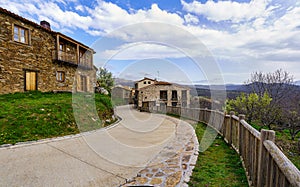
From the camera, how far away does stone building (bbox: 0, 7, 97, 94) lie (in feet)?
38.0

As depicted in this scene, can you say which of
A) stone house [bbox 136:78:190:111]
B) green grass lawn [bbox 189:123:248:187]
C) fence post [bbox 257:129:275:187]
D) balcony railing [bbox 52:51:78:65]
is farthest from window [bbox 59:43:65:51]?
fence post [bbox 257:129:275:187]

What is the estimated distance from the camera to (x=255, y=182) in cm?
249

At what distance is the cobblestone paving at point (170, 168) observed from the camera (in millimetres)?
2877

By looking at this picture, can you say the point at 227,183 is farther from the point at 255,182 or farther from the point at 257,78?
the point at 257,78

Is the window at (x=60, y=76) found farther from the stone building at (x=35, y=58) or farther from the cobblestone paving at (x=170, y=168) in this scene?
the cobblestone paving at (x=170, y=168)

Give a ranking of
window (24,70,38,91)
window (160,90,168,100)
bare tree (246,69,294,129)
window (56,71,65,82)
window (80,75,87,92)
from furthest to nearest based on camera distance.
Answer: window (160,90,168,100) < window (80,75,87,92) < window (56,71,65,82) < window (24,70,38,91) < bare tree (246,69,294,129)

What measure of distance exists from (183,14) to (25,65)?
1187 cm

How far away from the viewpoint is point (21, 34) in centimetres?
1262

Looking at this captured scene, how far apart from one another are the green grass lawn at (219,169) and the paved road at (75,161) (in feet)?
3.71

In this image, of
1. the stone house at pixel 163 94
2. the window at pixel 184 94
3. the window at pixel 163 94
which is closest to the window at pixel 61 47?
the stone house at pixel 163 94

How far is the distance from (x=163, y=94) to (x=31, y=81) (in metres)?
15.9

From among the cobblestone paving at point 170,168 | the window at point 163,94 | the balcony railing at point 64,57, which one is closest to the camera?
the cobblestone paving at point 170,168

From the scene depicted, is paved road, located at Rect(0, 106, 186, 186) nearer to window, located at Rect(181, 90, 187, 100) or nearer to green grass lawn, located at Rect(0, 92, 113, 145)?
green grass lawn, located at Rect(0, 92, 113, 145)

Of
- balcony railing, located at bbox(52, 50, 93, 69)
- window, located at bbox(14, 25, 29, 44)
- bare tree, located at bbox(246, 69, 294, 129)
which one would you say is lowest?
bare tree, located at bbox(246, 69, 294, 129)
